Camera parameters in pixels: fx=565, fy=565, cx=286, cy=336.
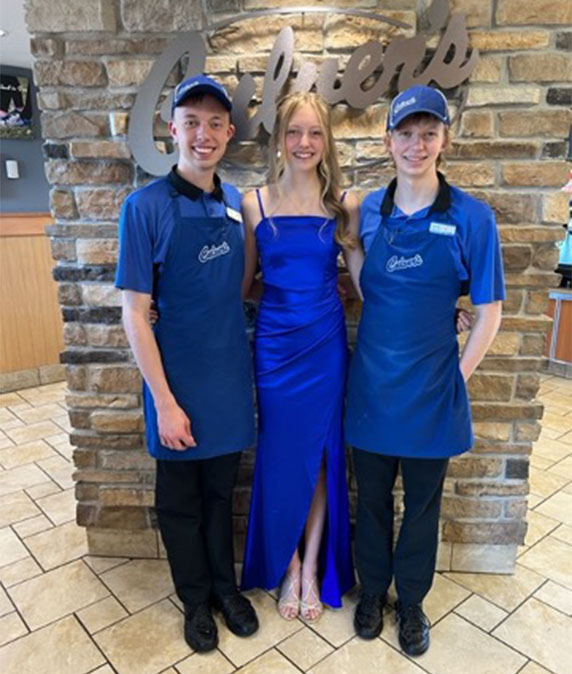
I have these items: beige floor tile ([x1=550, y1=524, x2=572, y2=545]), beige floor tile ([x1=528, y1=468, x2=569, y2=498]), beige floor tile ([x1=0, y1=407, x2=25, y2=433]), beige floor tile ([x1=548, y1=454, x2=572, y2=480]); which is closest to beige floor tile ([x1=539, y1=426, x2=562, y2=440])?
beige floor tile ([x1=548, y1=454, x2=572, y2=480])

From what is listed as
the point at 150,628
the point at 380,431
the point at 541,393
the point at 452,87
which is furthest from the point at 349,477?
the point at 541,393

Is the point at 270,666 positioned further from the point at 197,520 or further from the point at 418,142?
the point at 418,142

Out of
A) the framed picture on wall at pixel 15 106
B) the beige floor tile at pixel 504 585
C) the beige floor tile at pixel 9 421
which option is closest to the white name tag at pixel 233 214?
the beige floor tile at pixel 504 585

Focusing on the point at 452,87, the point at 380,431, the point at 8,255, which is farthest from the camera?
the point at 8,255

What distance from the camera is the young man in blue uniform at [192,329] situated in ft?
4.89

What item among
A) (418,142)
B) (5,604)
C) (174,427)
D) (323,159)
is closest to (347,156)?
(323,159)

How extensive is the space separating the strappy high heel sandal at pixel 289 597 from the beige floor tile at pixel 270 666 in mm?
169

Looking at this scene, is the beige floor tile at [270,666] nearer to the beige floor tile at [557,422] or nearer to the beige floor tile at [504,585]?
the beige floor tile at [504,585]

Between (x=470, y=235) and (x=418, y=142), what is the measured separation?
0.28 meters

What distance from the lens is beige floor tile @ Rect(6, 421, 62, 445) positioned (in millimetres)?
3271

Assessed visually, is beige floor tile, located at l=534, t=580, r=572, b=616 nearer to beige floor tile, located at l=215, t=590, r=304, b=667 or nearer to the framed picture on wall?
beige floor tile, located at l=215, t=590, r=304, b=667

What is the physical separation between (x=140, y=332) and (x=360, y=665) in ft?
3.88

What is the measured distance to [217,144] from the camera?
1.52 metres

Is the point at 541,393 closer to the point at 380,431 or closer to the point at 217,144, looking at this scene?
the point at 380,431
